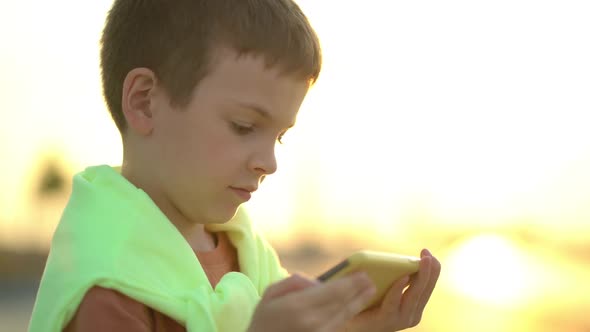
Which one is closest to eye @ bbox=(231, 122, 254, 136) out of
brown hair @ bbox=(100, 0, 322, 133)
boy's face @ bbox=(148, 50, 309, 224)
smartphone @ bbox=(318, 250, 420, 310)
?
boy's face @ bbox=(148, 50, 309, 224)

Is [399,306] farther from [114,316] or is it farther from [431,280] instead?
[114,316]

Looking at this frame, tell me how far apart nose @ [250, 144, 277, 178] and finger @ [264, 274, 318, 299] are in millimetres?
484

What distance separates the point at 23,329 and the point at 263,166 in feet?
36.6

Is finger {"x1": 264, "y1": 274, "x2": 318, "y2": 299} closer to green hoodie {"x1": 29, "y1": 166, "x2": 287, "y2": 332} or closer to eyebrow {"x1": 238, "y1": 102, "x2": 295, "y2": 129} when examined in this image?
green hoodie {"x1": 29, "y1": 166, "x2": 287, "y2": 332}

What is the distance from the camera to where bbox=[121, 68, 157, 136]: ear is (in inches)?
110

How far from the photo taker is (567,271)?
88.7 feet

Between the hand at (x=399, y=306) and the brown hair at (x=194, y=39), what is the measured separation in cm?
59

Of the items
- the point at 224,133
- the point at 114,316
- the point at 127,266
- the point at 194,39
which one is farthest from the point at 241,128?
the point at 114,316

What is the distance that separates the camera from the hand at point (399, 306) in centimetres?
287

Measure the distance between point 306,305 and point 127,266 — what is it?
527 millimetres

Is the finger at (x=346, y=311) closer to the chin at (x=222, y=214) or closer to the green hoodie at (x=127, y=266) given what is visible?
the green hoodie at (x=127, y=266)

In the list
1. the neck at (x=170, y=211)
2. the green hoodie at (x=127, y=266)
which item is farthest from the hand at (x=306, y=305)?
the neck at (x=170, y=211)

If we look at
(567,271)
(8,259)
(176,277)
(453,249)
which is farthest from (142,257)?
(453,249)

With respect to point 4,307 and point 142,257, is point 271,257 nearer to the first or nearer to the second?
point 142,257
